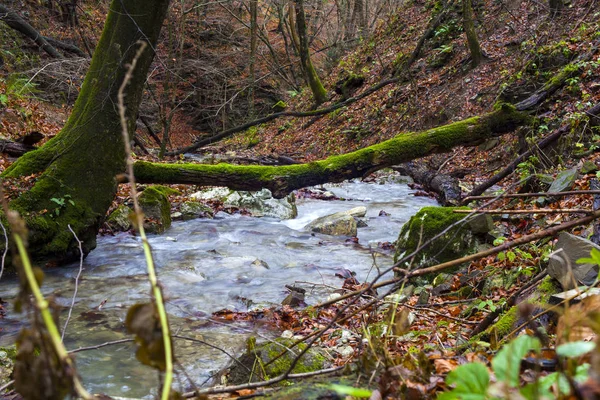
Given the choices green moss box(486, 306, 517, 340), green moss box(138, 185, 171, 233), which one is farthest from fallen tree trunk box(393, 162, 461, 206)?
green moss box(138, 185, 171, 233)

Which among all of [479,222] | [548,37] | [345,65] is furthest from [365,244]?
[345,65]

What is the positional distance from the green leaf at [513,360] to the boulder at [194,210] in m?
9.63

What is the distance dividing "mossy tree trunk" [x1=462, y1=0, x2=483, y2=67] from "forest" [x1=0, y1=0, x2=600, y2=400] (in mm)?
63

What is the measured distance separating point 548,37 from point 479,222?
7.43 metres

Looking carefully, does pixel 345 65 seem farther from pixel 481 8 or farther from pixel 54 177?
pixel 54 177

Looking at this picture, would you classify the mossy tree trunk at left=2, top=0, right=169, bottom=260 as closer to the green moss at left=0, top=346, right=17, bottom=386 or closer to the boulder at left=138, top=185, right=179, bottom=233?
the boulder at left=138, top=185, right=179, bottom=233

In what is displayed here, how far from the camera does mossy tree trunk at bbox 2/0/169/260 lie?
5.91 m

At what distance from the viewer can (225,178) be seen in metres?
6.93

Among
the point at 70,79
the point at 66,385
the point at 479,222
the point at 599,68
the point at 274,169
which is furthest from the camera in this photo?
the point at 70,79

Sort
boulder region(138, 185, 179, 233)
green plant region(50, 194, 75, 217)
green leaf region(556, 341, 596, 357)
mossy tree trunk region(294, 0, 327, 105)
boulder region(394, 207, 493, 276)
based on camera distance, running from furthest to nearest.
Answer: mossy tree trunk region(294, 0, 327, 105) < boulder region(138, 185, 179, 233) < green plant region(50, 194, 75, 217) < boulder region(394, 207, 493, 276) < green leaf region(556, 341, 596, 357)

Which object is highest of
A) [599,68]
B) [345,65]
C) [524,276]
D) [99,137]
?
[345,65]

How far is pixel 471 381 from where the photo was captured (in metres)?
0.96

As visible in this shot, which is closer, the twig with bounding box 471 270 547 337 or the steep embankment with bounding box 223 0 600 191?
the twig with bounding box 471 270 547 337

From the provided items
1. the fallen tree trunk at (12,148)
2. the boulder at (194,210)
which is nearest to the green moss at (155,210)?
the boulder at (194,210)
